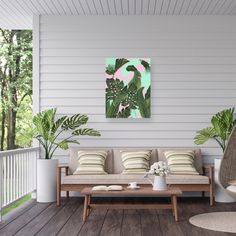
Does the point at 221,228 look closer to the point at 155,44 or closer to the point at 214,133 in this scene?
the point at 214,133

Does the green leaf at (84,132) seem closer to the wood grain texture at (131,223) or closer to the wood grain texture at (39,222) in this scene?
the wood grain texture at (39,222)

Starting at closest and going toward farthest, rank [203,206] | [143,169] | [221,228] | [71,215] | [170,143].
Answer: [221,228]
[71,215]
[203,206]
[143,169]
[170,143]

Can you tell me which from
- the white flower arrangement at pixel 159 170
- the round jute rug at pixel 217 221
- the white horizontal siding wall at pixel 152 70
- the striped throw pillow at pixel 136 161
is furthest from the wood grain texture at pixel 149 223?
the white horizontal siding wall at pixel 152 70

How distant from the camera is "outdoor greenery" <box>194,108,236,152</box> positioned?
720 cm

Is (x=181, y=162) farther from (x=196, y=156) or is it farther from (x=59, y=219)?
(x=59, y=219)

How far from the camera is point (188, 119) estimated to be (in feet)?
25.7

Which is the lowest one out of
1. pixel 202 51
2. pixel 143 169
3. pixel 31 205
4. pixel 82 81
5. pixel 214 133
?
pixel 31 205

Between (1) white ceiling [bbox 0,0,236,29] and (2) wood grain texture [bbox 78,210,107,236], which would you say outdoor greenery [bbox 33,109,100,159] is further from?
(1) white ceiling [bbox 0,0,236,29]

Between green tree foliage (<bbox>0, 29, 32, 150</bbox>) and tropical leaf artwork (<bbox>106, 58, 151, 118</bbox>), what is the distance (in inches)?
232

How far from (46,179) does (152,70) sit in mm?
2562

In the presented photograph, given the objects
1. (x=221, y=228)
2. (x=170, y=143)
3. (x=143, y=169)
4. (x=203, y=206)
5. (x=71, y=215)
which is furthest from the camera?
(x=170, y=143)

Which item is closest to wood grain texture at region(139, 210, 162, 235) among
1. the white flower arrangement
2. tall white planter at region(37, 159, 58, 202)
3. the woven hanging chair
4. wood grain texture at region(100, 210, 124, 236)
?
wood grain texture at region(100, 210, 124, 236)

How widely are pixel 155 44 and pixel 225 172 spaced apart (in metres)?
3.23

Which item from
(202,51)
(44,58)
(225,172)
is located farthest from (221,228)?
(44,58)
